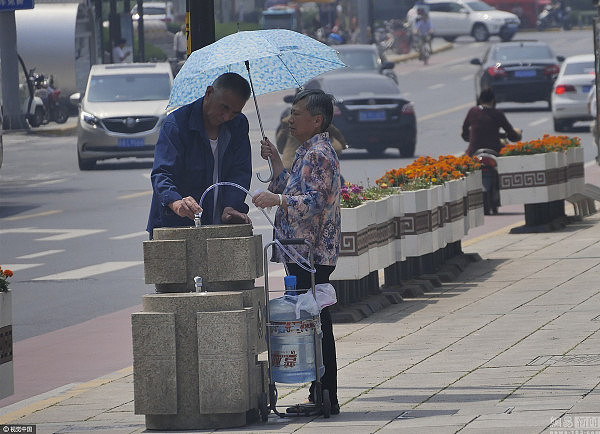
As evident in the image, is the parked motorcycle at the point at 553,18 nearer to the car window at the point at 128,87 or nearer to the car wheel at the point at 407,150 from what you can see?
the car wheel at the point at 407,150

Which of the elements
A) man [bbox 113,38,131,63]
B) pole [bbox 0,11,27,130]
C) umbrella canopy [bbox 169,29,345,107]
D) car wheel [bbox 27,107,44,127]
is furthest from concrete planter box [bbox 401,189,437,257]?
man [bbox 113,38,131,63]

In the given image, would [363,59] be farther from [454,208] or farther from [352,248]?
[352,248]

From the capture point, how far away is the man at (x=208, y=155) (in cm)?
848

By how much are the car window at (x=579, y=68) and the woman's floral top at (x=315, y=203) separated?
27559 millimetres

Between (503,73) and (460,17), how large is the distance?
31.0m

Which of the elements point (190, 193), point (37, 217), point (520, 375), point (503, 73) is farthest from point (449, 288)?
point (503, 73)

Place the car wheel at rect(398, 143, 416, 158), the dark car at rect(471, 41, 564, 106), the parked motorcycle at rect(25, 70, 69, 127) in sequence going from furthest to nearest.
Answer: the parked motorcycle at rect(25, 70, 69, 127) < the dark car at rect(471, 41, 564, 106) < the car wheel at rect(398, 143, 416, 158)

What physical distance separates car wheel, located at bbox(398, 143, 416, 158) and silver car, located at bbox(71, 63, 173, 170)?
4.58 m

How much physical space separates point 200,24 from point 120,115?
20485 mm

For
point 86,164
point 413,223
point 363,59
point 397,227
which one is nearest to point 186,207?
point 397,227

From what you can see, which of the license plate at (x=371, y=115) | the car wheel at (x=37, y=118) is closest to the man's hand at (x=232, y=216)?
the license plate at (x=371, y=115)

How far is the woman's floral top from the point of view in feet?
27.4

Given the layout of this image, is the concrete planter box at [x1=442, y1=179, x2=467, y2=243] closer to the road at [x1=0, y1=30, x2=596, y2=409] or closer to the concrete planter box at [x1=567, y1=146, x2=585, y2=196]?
the road at [x1=0, y1=30, x2=596, y2=409]

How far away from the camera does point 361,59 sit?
4022 centimetres
